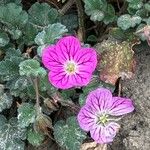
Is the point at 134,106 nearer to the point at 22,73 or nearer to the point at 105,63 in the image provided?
the point at 105,63

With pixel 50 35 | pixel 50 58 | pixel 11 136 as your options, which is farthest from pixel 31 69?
pixel 11 136

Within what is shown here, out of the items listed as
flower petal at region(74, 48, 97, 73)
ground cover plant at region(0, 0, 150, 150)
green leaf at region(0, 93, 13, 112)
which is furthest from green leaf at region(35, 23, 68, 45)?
green leaf at region(0, 93, 13, 112)

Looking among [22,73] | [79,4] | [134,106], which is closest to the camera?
[22,73]

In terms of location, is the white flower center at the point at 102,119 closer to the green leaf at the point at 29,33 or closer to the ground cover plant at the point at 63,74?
the ground cover plant at the point at 63,74

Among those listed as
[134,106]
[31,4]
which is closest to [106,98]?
[134,106]

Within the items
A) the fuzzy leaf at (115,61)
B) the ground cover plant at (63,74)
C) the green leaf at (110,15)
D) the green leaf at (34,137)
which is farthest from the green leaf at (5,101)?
the green leaf at (110,15)

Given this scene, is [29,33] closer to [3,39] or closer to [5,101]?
[3,39]
